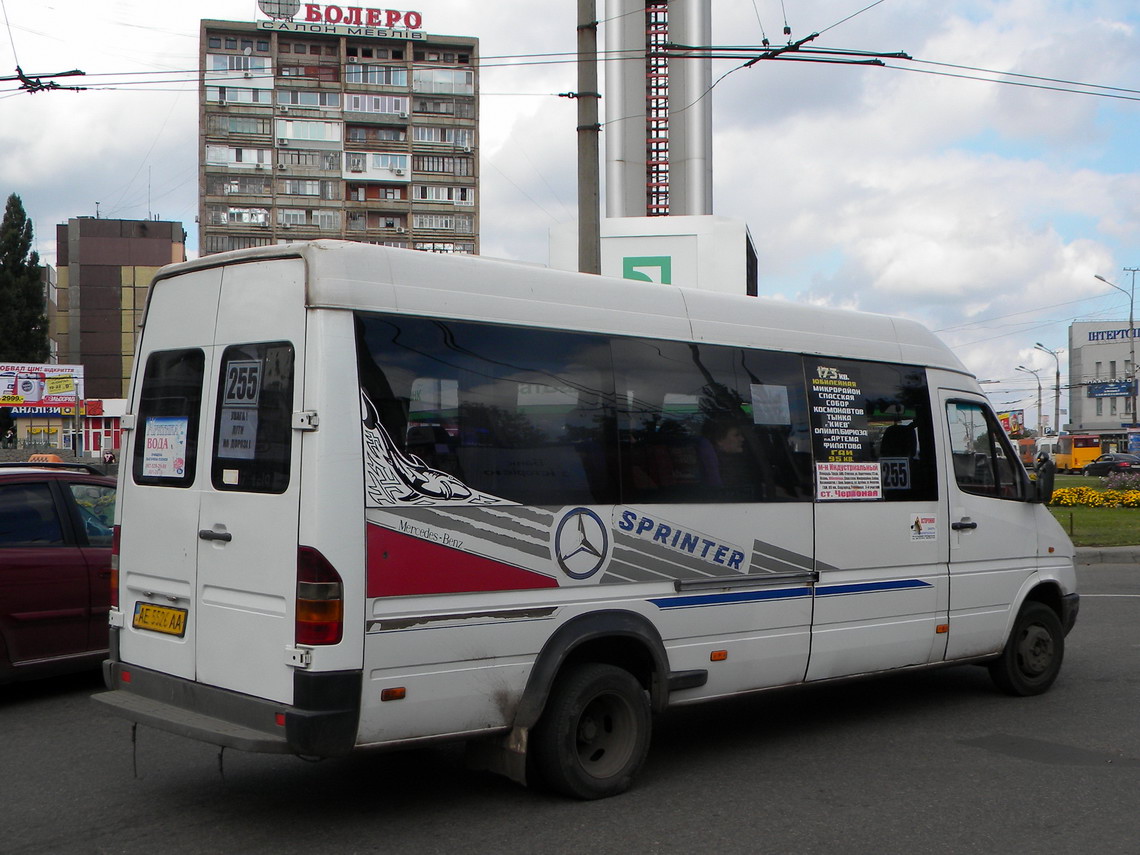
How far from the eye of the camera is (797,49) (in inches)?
470

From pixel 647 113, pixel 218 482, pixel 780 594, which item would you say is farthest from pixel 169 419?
pixel 647 113

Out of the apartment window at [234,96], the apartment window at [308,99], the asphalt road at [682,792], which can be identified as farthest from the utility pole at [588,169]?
the apartment window at [308,99]

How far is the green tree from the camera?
7588 centimetres

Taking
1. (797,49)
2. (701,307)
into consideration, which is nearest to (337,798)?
(701,307)

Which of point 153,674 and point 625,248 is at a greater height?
point 625,248

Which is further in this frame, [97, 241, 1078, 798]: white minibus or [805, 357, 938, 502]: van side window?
[805, 357, 938, 502]: van side window

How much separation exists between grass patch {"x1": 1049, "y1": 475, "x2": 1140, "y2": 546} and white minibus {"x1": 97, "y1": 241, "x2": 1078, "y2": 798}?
12893 mm

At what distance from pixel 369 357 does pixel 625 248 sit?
15049mm

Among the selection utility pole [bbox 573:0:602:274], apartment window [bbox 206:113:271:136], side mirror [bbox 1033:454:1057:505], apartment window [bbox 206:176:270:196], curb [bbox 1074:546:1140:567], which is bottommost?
curb [bbox 1074:546:1140:567]

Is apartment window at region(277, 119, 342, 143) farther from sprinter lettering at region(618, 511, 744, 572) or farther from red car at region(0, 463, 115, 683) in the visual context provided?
sprinter lettering at region(618, 511, 744, 572)

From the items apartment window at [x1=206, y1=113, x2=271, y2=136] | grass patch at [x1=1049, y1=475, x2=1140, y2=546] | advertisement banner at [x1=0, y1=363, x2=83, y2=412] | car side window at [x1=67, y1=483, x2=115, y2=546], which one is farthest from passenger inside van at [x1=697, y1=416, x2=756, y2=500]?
apartment window at [x1=206, y1=113, x2=271, y2=136]

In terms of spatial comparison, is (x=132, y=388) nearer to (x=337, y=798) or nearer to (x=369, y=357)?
(x=369, y=357)

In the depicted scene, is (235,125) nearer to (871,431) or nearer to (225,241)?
(225,241)

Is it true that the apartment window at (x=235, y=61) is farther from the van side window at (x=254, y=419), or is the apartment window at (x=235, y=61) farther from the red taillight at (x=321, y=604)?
the red taillight at (x=321, y=604)
